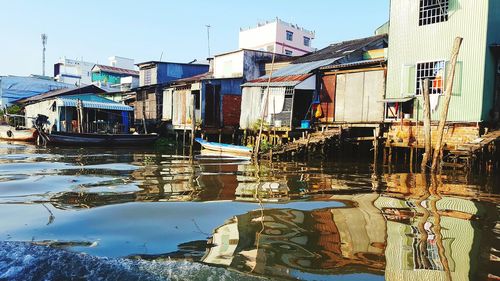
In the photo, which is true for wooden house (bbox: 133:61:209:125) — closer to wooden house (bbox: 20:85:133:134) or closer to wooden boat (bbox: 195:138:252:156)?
wooden house (bbox: 20:85:133:134)

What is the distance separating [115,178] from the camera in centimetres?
1085

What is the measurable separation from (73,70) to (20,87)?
1402cm

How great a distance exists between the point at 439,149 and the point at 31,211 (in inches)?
477

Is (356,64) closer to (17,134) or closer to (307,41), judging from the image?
(17,134)

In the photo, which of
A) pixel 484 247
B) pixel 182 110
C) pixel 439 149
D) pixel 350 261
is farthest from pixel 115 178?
pixel 182 110

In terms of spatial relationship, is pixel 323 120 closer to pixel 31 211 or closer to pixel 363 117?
pixel 363 117

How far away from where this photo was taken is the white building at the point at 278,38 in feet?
157

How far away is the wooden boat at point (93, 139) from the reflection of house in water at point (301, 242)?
2108 centimetres

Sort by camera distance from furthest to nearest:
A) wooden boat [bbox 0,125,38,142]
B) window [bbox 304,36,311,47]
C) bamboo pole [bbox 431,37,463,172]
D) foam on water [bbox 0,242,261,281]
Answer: window [bbox 304,36,311,47], wooden boat [bbox 0,125,38,142], bamboo pole [bbox 431,37,463,172], foam on water [bbox 0,242,261,281]

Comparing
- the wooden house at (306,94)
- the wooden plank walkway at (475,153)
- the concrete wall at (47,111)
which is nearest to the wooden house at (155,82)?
the concrete wall at (47,111)

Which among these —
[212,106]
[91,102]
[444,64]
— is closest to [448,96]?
[444,64]

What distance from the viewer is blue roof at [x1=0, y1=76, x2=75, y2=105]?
139 ft

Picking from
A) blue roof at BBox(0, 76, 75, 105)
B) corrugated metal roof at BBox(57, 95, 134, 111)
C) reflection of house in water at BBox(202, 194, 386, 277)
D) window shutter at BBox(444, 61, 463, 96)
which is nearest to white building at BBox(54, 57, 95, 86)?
blue roof at BBox(0, 76, 75, 105)

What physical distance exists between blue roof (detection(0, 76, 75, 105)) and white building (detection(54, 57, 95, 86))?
9.23 metres
